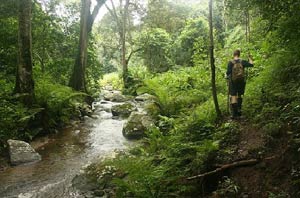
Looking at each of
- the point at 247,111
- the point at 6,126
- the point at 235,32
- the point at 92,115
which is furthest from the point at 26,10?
the point at 235,32

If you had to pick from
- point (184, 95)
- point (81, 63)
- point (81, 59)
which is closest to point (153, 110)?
point (184, 95)

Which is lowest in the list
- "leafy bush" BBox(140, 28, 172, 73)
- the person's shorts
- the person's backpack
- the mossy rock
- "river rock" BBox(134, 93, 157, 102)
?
the mossy rock

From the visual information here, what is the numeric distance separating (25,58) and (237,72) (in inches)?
268

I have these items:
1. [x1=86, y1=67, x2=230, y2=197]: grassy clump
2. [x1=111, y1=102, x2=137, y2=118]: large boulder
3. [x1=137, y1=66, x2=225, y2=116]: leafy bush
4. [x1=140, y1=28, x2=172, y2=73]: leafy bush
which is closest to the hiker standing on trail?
[x1=86, y1=67, x2=230, y2=197]: grassy clump

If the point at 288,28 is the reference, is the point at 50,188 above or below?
below

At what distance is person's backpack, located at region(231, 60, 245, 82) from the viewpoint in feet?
25.4

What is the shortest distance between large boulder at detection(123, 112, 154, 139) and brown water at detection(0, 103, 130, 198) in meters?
0.29

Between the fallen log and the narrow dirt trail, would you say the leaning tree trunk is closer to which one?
the narrow dirt trail

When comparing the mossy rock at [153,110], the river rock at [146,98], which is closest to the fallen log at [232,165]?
the mossy rock at [153,110]

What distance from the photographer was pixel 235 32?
71.3 feet

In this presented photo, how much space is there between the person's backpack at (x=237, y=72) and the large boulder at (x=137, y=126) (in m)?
3.71

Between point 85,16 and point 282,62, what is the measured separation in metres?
12.1

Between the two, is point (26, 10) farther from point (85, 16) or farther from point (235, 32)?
point (235, 32)

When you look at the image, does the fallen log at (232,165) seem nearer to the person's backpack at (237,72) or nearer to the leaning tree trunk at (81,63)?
the person's backpack at (237,72)
